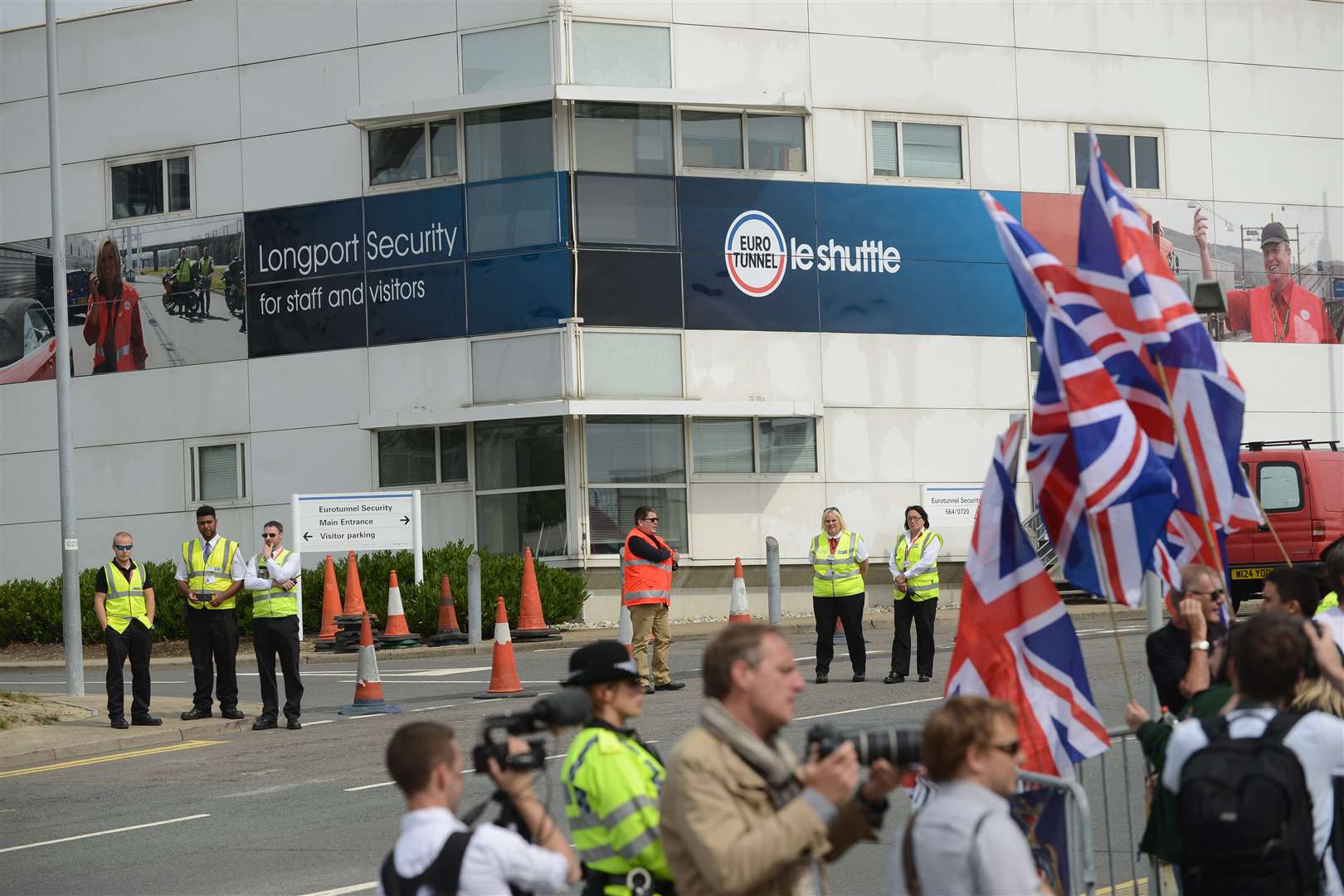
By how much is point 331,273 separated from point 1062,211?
13870 millimetres

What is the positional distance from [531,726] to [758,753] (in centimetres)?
78

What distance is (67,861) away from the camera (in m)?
11.0

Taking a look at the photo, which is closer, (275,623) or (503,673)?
(275,623)

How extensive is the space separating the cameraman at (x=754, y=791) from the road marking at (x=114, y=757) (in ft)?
40.6

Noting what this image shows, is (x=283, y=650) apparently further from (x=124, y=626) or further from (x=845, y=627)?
(x=845, y=627)

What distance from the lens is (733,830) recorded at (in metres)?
4.59

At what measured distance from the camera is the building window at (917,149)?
33312mm

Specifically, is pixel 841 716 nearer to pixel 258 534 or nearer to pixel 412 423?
pixel 412 423

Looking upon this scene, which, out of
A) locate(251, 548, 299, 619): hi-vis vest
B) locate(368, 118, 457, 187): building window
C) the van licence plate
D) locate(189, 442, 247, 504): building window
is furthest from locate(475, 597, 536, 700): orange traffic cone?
locate(189, 442, 247, 504): building window

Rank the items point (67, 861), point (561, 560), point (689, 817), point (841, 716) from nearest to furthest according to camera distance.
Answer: point (689, 817)
point (67, 861)
point (841, 716)
point (561, 560)

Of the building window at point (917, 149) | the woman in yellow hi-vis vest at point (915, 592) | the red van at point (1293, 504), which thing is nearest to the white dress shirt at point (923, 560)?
the woman in yellow hi-vis vest at point (915, 592)

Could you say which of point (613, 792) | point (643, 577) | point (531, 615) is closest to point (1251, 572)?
point (531, 615)

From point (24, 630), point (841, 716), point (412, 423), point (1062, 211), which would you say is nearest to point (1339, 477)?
point (1062, 211)

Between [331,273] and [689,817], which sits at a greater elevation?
[331,273]
